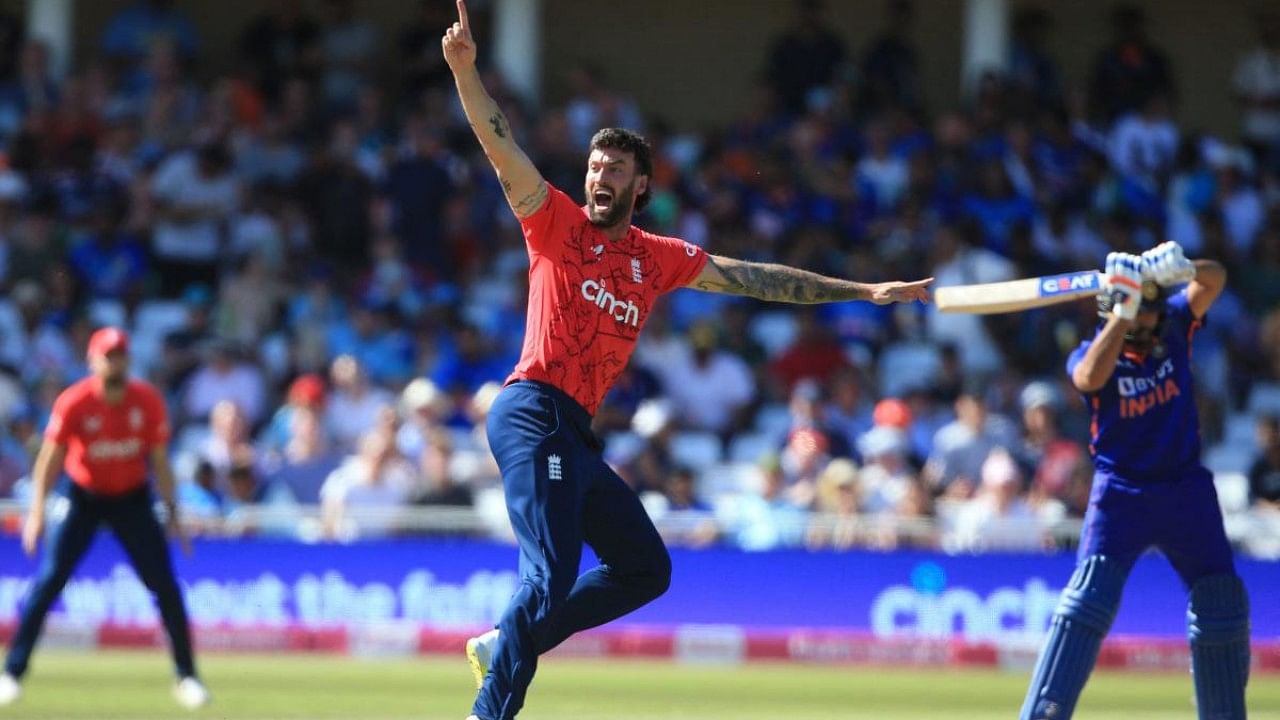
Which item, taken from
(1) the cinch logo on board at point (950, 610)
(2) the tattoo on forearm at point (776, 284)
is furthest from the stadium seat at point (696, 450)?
(2) the tattoo on forearm at point (776, 284)

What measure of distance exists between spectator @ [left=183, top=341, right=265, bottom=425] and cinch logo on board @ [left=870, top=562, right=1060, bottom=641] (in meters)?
5.32

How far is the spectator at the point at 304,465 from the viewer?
1499cm

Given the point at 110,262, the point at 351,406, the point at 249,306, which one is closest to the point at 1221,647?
the point at 351,406

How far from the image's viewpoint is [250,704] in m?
10.1

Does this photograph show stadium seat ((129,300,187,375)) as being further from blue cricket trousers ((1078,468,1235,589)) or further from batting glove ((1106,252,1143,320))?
batting glove ((1106,252,1143,320))

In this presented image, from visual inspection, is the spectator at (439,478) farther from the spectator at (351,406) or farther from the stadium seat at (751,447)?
the stadium seat at (751,447)

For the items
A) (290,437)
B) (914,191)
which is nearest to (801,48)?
(914,191)

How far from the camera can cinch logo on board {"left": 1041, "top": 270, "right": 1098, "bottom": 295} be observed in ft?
24.0

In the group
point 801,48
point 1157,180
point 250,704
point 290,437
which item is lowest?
point 250,704

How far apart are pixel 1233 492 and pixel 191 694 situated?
25.7 ft

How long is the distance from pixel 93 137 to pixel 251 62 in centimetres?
192

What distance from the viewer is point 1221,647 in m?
7.23

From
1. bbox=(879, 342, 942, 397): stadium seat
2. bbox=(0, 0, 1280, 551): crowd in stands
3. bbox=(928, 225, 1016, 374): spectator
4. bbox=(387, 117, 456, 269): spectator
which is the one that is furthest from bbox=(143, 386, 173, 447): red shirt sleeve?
bbox=(928, 225, 1016, 374): spectator

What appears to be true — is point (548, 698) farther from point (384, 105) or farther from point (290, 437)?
point (384, 105)
